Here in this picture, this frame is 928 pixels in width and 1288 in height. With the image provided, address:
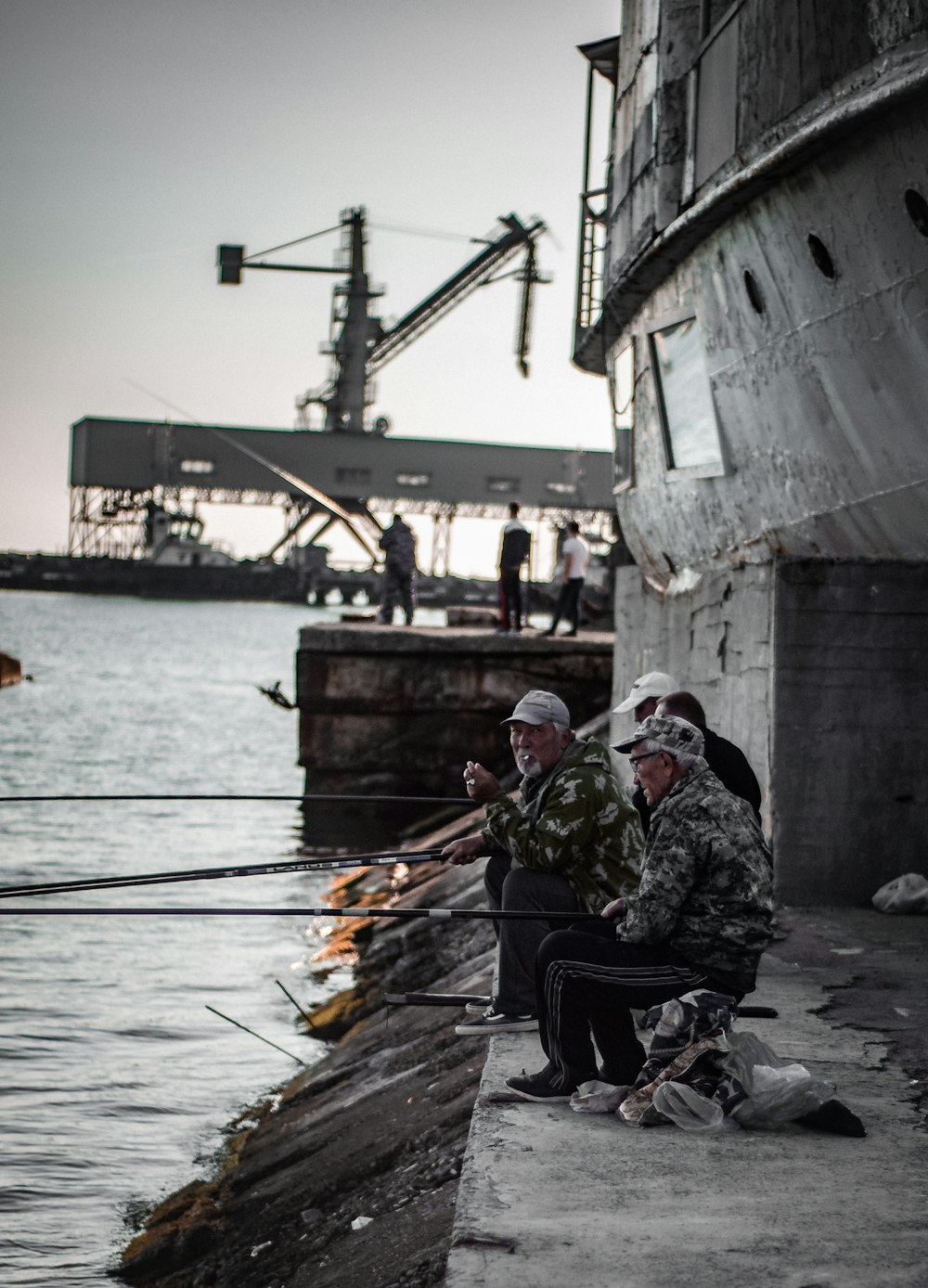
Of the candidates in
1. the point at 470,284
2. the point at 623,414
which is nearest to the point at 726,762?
the point at 623,414

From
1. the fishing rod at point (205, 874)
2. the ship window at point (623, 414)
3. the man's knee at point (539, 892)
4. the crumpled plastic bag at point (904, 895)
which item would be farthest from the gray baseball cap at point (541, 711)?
the ship window at point (623, 414)

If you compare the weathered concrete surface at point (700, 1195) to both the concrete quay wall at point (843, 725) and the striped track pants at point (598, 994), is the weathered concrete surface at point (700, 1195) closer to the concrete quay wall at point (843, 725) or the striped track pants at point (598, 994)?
the striped track pants at point (598, 994)

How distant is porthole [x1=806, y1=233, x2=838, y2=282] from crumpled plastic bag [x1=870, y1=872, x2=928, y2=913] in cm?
302

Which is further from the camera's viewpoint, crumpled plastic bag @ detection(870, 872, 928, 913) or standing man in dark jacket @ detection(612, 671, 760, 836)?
crumpled plastic bag @ detection(870, 872, 928, 913)

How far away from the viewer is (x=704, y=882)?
4465 millimetres

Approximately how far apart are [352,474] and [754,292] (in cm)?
7663

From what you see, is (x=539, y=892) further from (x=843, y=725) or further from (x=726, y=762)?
(x=843, y=725)

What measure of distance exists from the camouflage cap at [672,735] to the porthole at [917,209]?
3.28m

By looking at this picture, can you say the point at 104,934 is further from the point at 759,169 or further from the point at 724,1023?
the point at 724,1023

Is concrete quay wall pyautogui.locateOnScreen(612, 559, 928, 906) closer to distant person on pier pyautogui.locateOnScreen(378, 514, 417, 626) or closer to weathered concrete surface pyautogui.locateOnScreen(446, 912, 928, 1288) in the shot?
weathered concrete surface pyautogui.locateOnScreen(446, 912, 928, 1288)

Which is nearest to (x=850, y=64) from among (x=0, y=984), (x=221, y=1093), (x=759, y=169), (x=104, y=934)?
(x=759, y=169)

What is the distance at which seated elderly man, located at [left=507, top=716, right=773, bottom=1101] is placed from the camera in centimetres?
441

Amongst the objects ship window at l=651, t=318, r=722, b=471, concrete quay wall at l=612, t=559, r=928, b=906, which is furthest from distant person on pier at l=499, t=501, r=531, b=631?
concrete quay wall at l=612, t=559, r=928, b=906

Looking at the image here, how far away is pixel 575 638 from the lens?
753 inches
